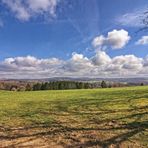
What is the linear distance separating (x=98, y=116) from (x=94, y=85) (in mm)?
65247

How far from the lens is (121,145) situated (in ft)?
31.0

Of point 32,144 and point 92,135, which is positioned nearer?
point 32,144

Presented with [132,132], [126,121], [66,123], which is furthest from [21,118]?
[132,132]

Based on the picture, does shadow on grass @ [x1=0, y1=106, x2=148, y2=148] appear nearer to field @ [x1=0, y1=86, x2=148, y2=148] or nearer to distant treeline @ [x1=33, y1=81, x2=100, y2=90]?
field @ [x1=0, y1=86, x2=148, y2=148]

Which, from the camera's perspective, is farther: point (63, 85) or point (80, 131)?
point (63, 85)

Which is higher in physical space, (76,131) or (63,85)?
(63,85)

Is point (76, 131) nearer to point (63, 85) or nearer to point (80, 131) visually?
point (80, 131)

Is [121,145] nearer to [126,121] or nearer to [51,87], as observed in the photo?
[126,121]

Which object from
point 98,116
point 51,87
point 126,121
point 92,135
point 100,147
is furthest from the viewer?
point 51,87

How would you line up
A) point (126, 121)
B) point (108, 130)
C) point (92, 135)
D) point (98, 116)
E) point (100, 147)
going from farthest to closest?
point (98, 116) → point (126, 121) → point (108, 130) → point (92, 135) → point (100, 147)

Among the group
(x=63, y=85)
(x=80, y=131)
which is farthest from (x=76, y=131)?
(x=63, y=85)

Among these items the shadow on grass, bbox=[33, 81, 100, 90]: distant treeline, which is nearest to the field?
the shadow on grass

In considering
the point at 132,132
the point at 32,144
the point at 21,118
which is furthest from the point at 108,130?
the point at 21,118

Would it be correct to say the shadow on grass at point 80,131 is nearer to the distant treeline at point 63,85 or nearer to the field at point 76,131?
the field at point 76,131
